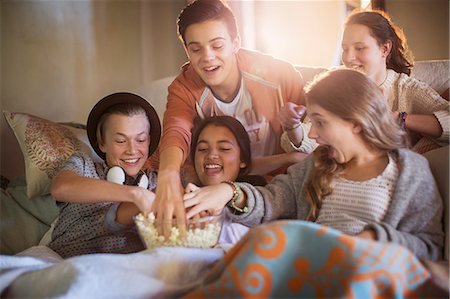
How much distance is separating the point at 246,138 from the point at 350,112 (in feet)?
0.77

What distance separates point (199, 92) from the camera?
1108 mm

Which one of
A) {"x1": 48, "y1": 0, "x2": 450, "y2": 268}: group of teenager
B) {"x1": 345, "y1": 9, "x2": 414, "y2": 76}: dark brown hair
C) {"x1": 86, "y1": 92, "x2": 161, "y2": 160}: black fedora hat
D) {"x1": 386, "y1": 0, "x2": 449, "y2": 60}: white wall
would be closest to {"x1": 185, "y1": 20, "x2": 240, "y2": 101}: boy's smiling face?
{"x1": 48, "y1": 0, "x2": 450, "y2": 268}: group of teenager

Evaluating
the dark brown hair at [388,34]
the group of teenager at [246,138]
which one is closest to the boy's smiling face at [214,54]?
A: the group of teenager at [246,138]

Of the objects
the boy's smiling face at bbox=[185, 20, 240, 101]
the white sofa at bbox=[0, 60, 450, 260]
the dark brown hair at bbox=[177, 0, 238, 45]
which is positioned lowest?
the white sofa at bbox=[0, 60, 450, 260]

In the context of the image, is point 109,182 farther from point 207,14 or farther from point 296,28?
point 296,28

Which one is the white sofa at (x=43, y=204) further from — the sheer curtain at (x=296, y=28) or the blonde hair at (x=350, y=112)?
the blonde hair at (x=350, y=112)

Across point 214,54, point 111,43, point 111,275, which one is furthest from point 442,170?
point 111,43

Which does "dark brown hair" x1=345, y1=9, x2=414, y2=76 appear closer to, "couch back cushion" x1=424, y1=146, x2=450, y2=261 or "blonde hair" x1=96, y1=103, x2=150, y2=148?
"couch back cushion" x1=424, y1=146, x2=450, y2=261

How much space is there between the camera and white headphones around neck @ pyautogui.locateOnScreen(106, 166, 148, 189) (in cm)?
105

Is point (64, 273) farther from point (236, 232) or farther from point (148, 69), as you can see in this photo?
point (148, 69)

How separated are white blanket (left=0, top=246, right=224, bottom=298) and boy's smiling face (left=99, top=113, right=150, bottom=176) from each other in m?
0.25

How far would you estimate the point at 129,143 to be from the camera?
1.08 m

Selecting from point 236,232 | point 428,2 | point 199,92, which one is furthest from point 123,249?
point 428,2

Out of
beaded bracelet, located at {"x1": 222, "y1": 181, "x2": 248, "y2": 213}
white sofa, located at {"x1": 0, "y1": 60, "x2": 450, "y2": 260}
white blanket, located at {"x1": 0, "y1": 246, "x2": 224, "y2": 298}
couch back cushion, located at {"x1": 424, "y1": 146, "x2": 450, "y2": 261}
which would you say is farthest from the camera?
white sofa, located at {"x1": 0, "y1": 60, "x2": 450, "y2": 260}
